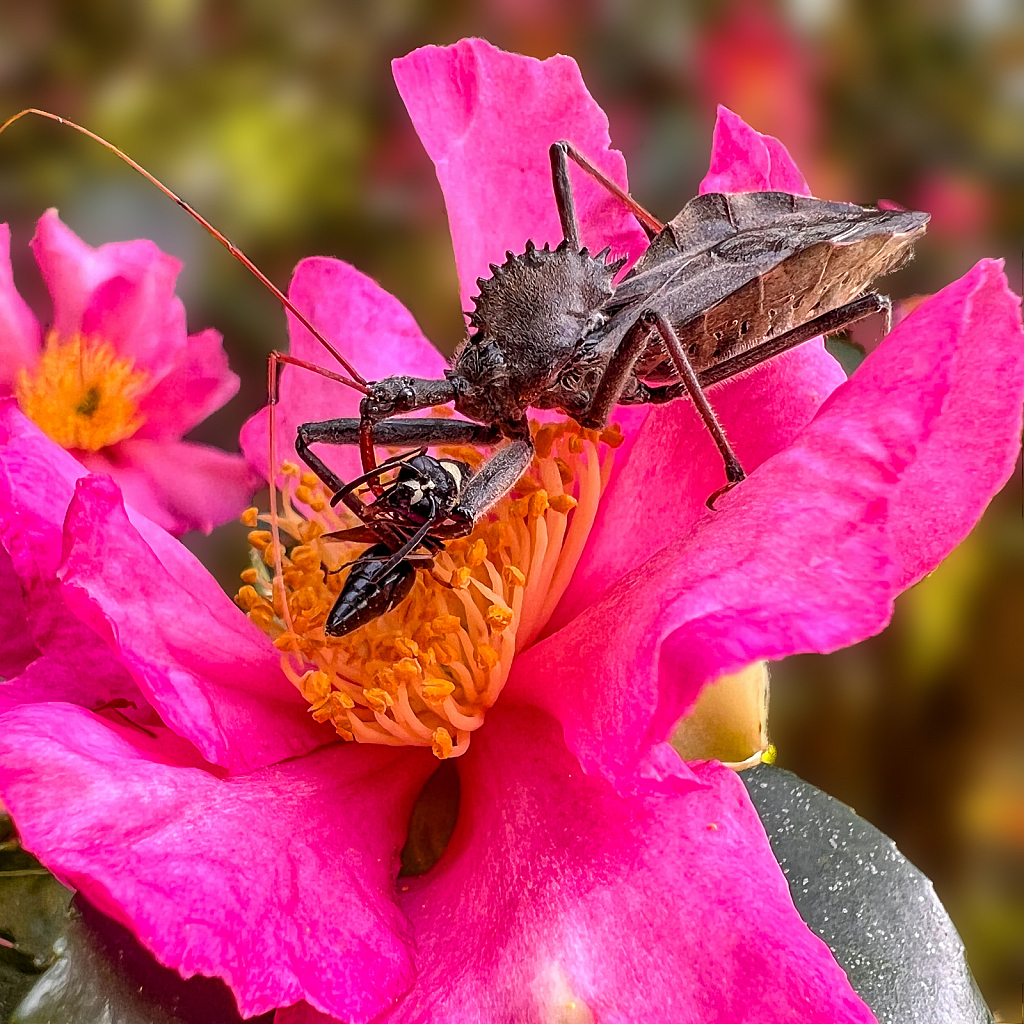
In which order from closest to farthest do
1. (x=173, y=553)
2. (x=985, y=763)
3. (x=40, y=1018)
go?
1. (x=40, y=1018)
2. (x=173, y=553)
3. (x=985, y=763)

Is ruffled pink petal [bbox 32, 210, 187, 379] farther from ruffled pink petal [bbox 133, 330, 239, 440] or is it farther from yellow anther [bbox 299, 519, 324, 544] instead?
yellow anther [bbox 299, 519, 324, 544]

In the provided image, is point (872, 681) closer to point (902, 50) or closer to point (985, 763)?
point (985, 763)

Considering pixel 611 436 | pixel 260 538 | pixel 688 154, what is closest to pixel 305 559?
pixel 260 538

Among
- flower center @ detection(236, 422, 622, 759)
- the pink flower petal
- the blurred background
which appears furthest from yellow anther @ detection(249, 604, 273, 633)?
the blurred background

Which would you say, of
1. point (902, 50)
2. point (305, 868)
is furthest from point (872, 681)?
point (305, 868)

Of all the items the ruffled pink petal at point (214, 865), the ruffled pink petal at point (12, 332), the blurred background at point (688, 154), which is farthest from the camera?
the blurred background at point (688, 154)

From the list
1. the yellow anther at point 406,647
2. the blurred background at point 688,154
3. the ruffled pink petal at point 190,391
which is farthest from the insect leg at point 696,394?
the blurred background at point 688,154

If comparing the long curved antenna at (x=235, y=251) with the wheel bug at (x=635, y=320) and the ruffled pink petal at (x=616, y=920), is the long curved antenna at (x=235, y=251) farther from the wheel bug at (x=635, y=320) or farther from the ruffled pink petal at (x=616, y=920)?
the ruffled pink petal at (x=616, y=920)
